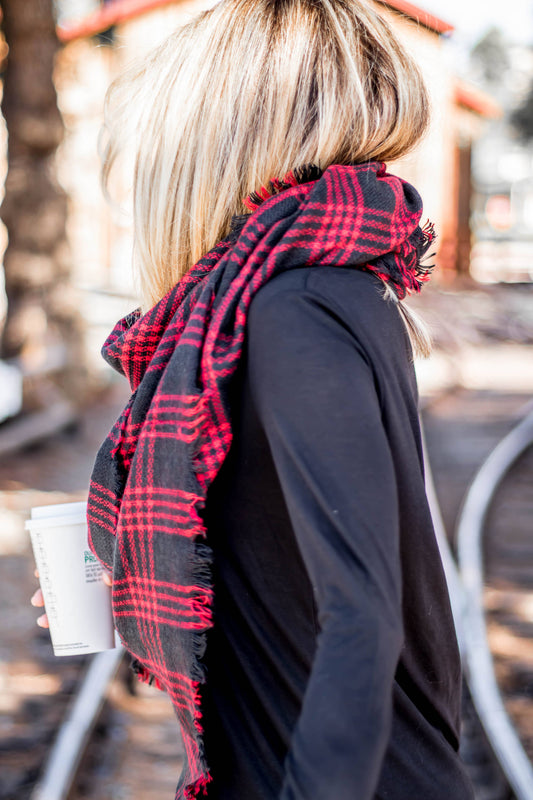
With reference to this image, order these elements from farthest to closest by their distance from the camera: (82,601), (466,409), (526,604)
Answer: (466,409) < (526,604) < (82,601)

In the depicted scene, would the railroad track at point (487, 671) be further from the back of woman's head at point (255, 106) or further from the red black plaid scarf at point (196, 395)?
the back of woman's head at point (255, 106)

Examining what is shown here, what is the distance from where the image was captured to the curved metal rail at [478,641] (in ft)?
10.3

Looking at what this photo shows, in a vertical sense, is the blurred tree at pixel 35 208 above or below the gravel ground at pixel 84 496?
above

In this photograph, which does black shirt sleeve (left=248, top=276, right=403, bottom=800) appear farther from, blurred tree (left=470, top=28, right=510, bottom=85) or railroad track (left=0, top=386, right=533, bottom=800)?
blurred tree (left=470, top=28, right=510, bottom=85)

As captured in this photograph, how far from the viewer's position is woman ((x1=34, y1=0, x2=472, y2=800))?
3.26ft

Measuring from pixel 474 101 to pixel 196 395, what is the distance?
24503 millimetres

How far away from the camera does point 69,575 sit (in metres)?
1.59

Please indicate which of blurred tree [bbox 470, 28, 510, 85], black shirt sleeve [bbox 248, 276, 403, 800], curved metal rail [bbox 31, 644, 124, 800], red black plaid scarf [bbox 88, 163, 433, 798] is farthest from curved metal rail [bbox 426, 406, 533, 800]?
blurred tree [bbox 470, 28, 510, 85]

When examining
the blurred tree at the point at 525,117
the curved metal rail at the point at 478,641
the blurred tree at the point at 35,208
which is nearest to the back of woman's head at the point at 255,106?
the curved metal rail at the point at 478,641

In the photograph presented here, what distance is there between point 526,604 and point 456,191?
21073 millimetres

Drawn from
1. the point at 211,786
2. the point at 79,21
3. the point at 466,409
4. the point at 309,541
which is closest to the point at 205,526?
the point at 309,541

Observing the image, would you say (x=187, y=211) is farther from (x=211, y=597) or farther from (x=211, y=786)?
(x=211, y=786)

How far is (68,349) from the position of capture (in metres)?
10.2

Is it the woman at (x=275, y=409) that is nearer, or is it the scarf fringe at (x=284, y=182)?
the woman at (x=275, y=409)
